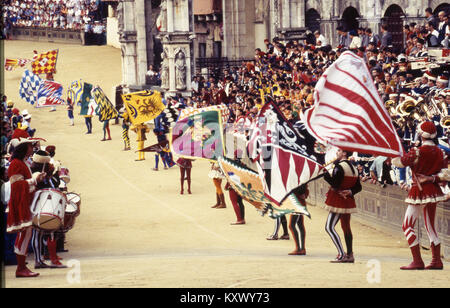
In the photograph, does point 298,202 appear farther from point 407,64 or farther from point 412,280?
point 407,64

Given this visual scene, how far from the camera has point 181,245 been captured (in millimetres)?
16219

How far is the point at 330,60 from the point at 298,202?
34.8ft

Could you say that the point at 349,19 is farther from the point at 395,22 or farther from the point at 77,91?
the point at 77,91

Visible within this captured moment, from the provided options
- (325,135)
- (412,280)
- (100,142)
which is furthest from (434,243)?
(100,142)

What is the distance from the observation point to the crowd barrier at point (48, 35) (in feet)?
208

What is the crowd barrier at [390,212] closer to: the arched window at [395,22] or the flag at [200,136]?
the flag at [200,136]

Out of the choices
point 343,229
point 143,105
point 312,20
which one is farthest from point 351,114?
point 312,20

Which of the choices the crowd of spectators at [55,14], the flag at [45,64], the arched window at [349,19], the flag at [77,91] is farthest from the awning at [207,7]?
the crowd of spectators at [55,14]

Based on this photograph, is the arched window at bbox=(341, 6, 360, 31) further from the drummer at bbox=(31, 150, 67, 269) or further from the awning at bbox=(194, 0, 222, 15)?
the drummer at bbox=(31, 150, 67, 269)

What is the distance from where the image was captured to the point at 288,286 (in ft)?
36.8

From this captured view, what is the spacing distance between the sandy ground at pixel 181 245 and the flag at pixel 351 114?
73.6 inches

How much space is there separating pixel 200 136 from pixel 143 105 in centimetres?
895
